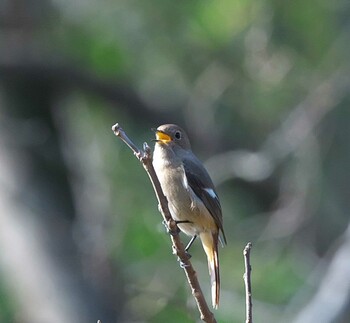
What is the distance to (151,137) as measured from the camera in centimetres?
1009

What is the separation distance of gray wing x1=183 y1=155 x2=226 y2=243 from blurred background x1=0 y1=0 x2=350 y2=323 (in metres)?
2.99

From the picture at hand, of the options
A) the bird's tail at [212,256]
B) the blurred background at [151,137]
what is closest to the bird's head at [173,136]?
the bird's tail at [212,256]

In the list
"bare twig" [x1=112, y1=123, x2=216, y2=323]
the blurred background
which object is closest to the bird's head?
"bare twig" [x1=112, y1=123, x2=216, y2=323]

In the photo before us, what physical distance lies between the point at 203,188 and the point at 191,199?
Result: 0.11 m

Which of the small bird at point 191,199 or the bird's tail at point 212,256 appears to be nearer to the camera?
the bird's tail at point 212,256

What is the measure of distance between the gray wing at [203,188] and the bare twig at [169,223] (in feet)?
3.66

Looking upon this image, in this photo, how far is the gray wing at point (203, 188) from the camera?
15.7 ft

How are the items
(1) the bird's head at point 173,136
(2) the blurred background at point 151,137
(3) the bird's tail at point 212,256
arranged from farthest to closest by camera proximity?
(2) the blurred background at point 151,137
(1) the bird's head at point 173,136
(3) the bird's tail at point 212,256

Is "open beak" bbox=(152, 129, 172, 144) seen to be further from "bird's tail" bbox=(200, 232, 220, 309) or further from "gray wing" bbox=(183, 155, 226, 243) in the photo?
"bird's tail" bbox=(200, 232, 220, 309)

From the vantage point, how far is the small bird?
15.4 feet

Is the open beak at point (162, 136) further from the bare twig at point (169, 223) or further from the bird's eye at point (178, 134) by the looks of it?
the bare twig at point (169, 223)

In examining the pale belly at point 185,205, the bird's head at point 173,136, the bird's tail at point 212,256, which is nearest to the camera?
the bird's tail at point 212,256

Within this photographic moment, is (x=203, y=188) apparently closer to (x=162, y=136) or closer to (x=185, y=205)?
(x=185, y=205)

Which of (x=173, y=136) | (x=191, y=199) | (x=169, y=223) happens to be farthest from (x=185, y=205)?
(x=169, y=223)
